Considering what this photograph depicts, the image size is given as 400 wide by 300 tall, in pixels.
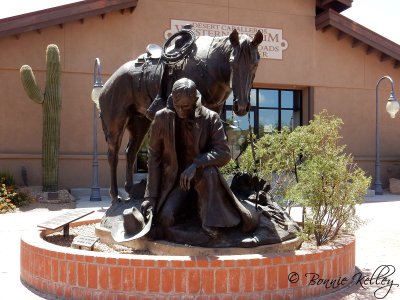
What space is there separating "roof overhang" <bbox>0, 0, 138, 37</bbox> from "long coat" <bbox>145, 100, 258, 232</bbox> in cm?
1226

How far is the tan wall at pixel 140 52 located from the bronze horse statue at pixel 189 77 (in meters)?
10.5

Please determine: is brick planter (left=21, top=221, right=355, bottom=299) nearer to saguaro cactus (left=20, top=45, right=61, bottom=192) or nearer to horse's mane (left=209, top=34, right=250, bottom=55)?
horse's mane (left=209, top=34, right=250, bottom=55)

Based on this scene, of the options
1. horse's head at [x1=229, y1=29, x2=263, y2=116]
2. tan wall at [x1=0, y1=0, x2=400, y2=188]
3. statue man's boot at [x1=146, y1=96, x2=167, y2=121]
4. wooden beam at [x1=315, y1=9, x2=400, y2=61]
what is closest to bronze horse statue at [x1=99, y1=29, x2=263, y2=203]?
horse's head at [x1=229, y1=29, x2=263, y2=116]

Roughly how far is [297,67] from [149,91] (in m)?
14.1

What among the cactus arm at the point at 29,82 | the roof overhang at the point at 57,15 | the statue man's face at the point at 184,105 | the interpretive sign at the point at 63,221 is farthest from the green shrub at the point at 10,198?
the statue man's face at the point at 184,105

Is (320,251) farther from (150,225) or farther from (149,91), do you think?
(149,91)

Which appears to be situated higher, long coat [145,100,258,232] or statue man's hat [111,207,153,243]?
long coat [145,100,258,232]

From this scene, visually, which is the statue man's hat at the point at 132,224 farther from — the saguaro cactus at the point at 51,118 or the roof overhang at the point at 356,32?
the roof overhang at the point at 356,32

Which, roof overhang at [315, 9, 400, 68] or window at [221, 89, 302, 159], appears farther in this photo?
window at [221, 89, 302, 159]

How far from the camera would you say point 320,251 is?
4336 millimetres

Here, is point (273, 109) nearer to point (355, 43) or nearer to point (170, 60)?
point (355, 43)

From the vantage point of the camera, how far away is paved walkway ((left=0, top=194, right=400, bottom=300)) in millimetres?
4523

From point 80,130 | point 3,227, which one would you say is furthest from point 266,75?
point 3,227

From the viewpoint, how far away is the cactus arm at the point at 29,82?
13.9 m
